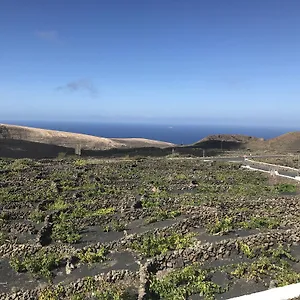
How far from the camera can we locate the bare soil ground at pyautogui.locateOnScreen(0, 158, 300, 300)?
41.9 ft

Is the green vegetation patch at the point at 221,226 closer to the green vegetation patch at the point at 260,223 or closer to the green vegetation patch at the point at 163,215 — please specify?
the green vegetation patch at the point at 260,223

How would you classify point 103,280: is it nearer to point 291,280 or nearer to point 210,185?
point 291,280

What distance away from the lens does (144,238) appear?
17.0 meters

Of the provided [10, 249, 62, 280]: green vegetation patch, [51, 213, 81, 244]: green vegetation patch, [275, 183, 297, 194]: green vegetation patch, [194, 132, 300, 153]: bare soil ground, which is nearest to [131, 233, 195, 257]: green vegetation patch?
[51, 213, 81, 244]: green vegetation patch

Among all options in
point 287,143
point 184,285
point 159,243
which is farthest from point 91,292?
point 287,143

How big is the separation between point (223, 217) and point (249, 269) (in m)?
6.58

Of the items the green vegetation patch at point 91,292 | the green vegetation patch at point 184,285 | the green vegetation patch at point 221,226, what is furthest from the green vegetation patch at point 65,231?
the green vegetation patch at point 221,226

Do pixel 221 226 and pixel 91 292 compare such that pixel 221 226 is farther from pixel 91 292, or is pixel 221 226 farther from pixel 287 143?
pixel 287 143

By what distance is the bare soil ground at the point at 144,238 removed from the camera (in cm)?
1278

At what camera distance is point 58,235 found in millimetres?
17734

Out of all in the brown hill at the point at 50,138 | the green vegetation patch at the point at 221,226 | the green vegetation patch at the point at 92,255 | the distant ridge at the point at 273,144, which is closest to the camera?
the green vegetation patch at the point at 92,255

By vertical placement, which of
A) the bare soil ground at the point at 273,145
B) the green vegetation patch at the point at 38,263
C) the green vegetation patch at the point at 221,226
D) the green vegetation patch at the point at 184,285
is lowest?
the green vegetation patch at the point at 38,263

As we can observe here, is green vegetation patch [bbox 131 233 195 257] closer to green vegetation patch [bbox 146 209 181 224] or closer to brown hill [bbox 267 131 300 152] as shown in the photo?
green vegetation patch [bbox 146 209 181 224]

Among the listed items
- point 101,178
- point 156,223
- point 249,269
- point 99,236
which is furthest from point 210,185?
point 249,269
